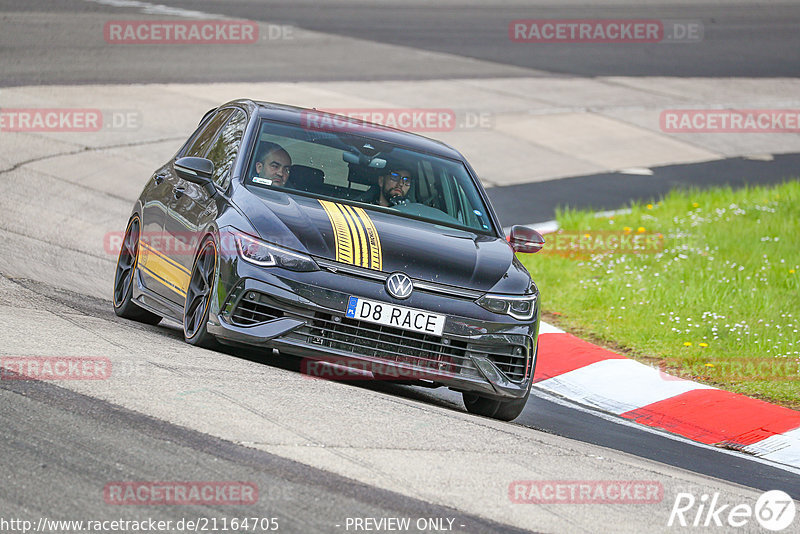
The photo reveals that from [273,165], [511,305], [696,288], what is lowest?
[696,288]

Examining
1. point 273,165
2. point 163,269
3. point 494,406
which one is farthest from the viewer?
point 163,269

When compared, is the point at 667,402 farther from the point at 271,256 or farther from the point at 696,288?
the point at 271,256

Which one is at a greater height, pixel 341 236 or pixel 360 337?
pixel 341 236

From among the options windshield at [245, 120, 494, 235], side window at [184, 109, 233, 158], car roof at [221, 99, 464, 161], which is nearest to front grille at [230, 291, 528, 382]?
windshield at [245, 120, 494, 235]

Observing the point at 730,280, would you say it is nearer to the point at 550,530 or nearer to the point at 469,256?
the point at 469,256

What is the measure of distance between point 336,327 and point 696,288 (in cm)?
562

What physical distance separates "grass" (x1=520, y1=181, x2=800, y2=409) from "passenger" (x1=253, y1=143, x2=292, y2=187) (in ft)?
11.9

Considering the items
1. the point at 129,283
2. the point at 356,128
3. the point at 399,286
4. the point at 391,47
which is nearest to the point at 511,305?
the point at 399,286

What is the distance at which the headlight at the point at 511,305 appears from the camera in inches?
281

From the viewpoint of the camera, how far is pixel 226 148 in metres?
8.34

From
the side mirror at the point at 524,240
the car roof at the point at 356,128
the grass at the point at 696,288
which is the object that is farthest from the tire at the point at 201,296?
the grass at the point at 696,288

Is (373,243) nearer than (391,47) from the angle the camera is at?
Yes

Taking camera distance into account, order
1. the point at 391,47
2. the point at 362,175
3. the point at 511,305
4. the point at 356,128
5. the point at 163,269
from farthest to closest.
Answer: the point at 391,47
the point at 356,128
the point at 163,269
the point at 362,175
the point at 511,305

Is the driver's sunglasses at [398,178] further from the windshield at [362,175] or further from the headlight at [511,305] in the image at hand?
the headlight at [511,305]
